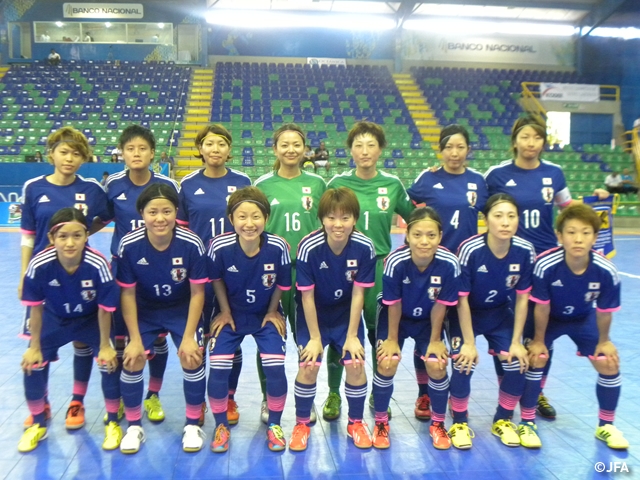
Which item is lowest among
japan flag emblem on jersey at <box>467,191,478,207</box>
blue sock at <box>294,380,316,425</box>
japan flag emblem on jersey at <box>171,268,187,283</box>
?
blue sock at <box>294,380,316,425</box>

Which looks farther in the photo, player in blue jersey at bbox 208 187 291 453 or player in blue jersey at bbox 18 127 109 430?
player in blue jersey at bbox 18 127 109 430

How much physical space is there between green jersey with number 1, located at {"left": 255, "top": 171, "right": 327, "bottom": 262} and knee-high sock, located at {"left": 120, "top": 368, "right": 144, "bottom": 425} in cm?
120

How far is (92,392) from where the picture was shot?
369 centimetres

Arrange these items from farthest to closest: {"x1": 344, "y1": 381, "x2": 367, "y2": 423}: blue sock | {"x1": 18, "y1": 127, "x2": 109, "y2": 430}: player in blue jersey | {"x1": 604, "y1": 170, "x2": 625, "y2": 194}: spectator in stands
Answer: {"x1": 604, "y1": 170, "x2": 625, "y2": 194}: spectator in stands → {"x1": 18, "y1": 127, "x2": 109, "y2": 430}: player in blue jersey → {"x1": 344, "y1": 381, "x2": 367, "y2": 423}: blue sock

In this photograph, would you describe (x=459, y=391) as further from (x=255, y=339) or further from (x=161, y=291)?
(x=161, y=291)

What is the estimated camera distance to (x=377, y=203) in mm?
3367

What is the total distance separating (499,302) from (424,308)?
19.2 inches

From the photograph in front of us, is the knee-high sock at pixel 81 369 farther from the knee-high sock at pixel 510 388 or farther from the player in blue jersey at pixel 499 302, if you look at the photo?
the knee-high sock at pixel 510 388

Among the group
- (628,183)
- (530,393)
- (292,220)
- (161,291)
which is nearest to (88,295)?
(161,291)

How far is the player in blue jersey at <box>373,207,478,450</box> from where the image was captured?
2.93 m

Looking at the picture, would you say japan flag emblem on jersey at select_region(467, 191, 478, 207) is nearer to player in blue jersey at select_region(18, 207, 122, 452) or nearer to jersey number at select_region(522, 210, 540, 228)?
jersey number at select_region(522, 210, 540, 228)

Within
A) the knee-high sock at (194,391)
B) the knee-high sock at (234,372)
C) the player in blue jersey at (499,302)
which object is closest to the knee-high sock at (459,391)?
the player in blue jersey at (499,302)

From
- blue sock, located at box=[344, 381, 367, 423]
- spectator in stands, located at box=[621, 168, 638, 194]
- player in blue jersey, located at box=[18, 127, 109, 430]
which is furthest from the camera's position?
spectator in stands, located at box=[621, 168, 638, 194]

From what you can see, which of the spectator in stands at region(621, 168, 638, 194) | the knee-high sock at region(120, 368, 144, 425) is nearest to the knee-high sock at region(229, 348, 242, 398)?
the knee-high sock at region(120, 368, 144, 425)
